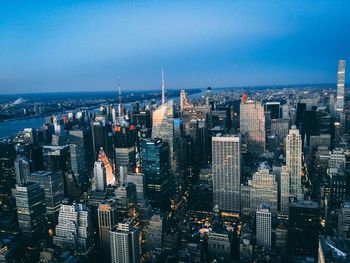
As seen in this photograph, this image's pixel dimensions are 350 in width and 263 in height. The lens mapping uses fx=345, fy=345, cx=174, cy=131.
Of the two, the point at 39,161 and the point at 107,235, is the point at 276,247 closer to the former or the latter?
the point at 107,235

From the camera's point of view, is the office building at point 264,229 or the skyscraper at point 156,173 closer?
the office building at point 264,229

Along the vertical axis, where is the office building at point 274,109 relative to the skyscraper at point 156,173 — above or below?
above

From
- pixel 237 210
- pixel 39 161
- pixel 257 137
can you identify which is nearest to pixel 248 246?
pixel 237 210

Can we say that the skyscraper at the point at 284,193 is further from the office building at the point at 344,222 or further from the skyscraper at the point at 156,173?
the skyscraper at the point at 156,173

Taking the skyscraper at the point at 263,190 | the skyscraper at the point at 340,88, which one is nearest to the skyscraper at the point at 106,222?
the skyscraper at the point at 263,190

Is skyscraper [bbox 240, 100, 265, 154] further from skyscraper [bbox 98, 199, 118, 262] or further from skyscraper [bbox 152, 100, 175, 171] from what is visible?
skyscraper [bbox 98, 199, 118, 262]

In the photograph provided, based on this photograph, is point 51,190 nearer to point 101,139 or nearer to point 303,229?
point 101,139
